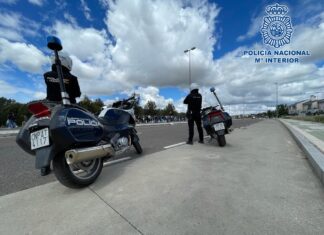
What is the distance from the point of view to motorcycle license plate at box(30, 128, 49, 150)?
247 centimetres

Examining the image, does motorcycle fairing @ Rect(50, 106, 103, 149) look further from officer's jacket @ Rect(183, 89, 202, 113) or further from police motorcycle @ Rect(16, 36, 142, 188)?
officer's jacket @ Rect(183, 89, 202, 113)

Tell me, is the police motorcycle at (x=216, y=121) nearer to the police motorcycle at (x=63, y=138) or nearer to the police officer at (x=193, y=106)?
the police officer at (x=193, y=106)

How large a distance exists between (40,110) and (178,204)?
218 cm

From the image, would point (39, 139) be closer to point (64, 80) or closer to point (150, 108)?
point (64, 80)

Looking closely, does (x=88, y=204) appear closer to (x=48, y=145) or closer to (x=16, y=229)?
(x=16, y=229)

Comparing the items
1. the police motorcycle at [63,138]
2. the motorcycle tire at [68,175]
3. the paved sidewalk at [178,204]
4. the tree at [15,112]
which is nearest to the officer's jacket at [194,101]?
the paved sidewalk at [178,204]

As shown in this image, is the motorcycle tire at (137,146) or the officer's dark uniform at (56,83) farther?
the motorcycle tire at (137,146)

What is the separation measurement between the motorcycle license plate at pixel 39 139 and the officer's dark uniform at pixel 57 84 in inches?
27.7

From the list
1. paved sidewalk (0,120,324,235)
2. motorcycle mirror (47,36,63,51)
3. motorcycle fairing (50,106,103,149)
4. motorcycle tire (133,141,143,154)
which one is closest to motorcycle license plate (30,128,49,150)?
motorcycle fairing (50,106,103,149)

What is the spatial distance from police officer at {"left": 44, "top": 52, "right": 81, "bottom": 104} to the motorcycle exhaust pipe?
1.05 m

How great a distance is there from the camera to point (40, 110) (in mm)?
2650

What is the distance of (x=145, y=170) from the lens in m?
3.52

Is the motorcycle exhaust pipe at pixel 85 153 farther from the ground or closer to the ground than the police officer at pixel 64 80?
closer to the ground

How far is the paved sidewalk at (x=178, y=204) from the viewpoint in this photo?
5.95 feet
